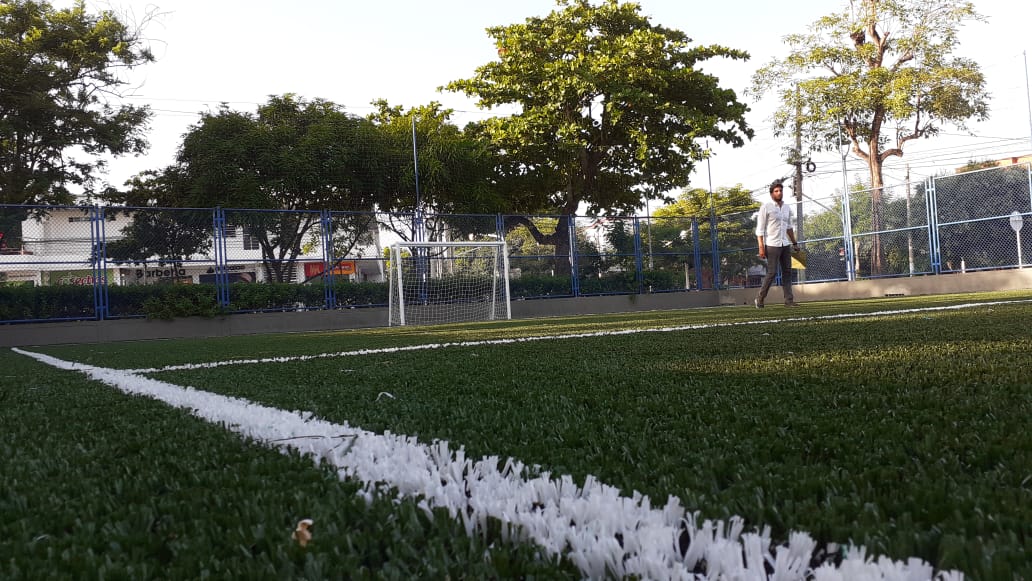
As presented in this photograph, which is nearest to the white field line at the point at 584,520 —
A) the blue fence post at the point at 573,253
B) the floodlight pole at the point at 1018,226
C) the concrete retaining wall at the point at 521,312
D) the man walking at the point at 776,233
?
the man walking at the point at 776,233

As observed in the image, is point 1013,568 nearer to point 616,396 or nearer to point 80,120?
point 616,396

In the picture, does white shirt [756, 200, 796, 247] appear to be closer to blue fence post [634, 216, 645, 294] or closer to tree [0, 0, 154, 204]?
blue fence post [634, 216, 645, 294]

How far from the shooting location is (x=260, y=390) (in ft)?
8.73

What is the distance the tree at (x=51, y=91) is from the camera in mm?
15734

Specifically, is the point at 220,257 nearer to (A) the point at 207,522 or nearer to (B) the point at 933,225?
(A) the point at 207,522

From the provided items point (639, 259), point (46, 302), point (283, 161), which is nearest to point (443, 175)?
point (283, 161)

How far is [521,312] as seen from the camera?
15594 mm

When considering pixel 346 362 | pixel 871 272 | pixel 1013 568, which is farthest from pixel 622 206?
pixel 1013 568

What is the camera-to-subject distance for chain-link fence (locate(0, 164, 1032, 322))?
11859 mm

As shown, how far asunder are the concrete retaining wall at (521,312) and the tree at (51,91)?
6401 millimetres

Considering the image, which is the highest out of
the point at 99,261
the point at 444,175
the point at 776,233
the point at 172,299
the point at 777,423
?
the point at 444,175

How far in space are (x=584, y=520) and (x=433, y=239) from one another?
49.1 feet

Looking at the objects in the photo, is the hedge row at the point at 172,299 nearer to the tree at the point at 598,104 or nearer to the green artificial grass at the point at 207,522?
the tree at the point at 598,104

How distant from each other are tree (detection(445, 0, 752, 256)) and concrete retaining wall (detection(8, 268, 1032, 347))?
3.62 m
